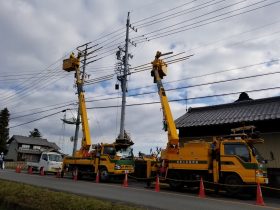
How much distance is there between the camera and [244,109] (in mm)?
25234

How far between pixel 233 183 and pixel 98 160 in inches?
431

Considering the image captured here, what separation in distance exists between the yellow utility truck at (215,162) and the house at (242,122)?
291 centimetres

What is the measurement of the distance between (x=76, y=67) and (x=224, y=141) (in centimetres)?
1726

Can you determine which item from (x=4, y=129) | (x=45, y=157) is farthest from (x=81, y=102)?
(x=4, y=129)

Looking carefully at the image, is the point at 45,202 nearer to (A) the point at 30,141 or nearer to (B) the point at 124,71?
(B) the point at 124,71

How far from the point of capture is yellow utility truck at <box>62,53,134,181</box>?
24516 millimetres

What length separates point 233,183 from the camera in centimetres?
1719

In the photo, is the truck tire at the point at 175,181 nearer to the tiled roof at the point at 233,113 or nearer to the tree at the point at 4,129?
the tiled roof at the point at 233,113

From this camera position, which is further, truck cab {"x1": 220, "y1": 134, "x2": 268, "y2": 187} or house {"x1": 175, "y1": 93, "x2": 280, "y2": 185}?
house {"x1": 175, "y1": 93, "x2": 280, "y2": 185}

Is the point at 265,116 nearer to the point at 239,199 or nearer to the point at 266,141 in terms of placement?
the point at 266,141

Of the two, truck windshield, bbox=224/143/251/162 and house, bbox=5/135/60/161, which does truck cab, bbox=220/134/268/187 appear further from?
house, bbox=5/135/60/161

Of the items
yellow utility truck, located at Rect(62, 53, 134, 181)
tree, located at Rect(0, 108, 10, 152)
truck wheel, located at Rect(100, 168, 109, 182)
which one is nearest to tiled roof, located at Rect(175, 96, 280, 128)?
yellow utility truck, located at Rect(62, 53, 134, 181)

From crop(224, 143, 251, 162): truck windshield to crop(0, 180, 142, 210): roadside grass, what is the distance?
26.5ft

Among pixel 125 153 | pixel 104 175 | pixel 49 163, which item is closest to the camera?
pixel 104 175
